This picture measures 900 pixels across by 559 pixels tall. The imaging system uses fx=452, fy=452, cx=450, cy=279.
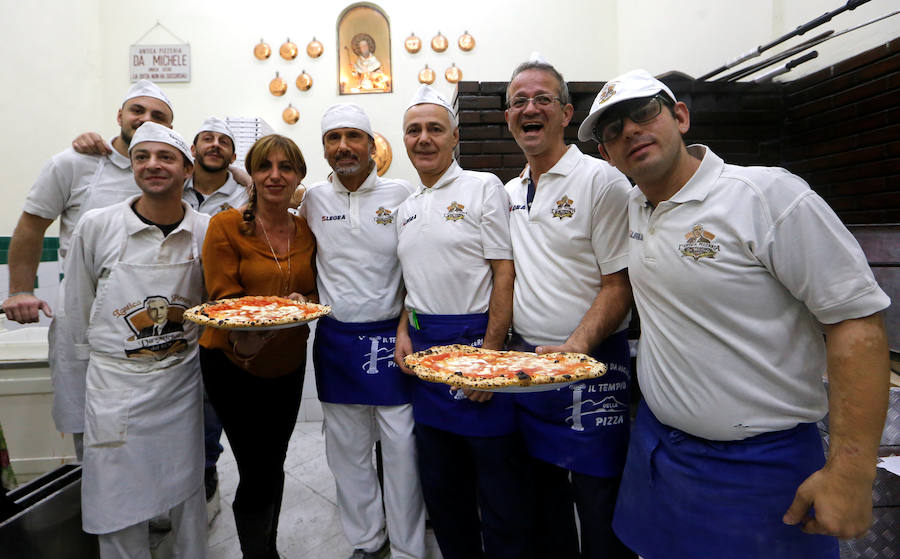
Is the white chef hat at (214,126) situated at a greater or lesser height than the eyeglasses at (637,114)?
greater

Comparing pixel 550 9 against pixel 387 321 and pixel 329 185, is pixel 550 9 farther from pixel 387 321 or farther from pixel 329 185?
pixel 387 321

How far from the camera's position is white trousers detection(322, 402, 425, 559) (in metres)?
2.10

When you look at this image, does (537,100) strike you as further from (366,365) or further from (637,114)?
(366,365)

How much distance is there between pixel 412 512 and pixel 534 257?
1.34 metres

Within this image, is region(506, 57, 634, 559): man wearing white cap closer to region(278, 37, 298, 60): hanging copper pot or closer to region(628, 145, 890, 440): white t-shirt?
region(628, 145, 890, 440): white t-shirt

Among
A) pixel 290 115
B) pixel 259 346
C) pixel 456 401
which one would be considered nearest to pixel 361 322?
pixel 259 346

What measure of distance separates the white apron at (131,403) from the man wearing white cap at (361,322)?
2.04 feet

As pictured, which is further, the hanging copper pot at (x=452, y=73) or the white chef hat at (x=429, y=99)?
the hanging copper pot at (x=452, y=73)

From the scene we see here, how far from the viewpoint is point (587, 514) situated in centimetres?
162

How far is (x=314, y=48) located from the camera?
206 inches

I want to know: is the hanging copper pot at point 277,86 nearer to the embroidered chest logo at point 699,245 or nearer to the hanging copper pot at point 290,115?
the hanging copper pot at point 290,115

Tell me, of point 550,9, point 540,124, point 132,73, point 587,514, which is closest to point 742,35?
point 550,9

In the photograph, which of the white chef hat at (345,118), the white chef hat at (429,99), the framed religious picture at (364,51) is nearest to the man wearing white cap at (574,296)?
the white chef hat at (429,99)

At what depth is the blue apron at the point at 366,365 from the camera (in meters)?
2.06
